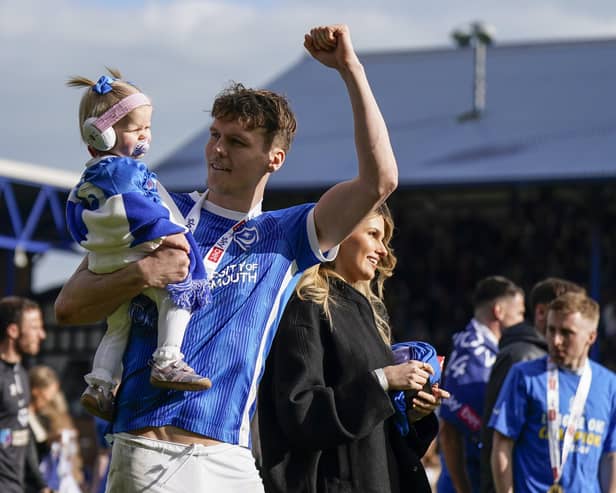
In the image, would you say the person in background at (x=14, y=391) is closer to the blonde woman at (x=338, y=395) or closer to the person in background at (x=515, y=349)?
the person in background at (x=515, y=349)

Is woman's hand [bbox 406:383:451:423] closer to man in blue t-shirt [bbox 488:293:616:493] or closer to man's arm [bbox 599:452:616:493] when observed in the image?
man in blue t-shirt [bbox 488:293:616:493]

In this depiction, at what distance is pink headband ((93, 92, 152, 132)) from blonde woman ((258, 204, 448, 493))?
952mm

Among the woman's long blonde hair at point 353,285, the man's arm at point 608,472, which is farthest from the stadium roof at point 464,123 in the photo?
the woman's long blonde hair at point 353,285

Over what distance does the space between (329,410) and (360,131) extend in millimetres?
1007

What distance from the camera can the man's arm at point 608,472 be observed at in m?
6.20

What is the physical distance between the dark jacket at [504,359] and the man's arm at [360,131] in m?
3.13

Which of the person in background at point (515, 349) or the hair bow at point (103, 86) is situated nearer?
the hair bow at point (103, 86)

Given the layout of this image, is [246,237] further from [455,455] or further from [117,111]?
[455,455]

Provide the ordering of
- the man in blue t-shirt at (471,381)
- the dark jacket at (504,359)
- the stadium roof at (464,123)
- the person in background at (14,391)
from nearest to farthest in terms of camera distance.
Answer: the dark jacket at (504,359), the man in blue t-shirt at (471,381), the person in background at (14,391), the stadium roof at (464,123)

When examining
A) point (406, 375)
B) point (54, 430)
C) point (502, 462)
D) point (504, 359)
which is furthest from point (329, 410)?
point (54, 430)

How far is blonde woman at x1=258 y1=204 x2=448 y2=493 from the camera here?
409 cm

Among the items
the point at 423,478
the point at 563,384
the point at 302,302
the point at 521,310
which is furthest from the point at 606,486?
the point at 302,302

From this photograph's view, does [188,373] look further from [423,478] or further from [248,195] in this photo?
[423,478]

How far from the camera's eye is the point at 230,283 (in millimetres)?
3566
